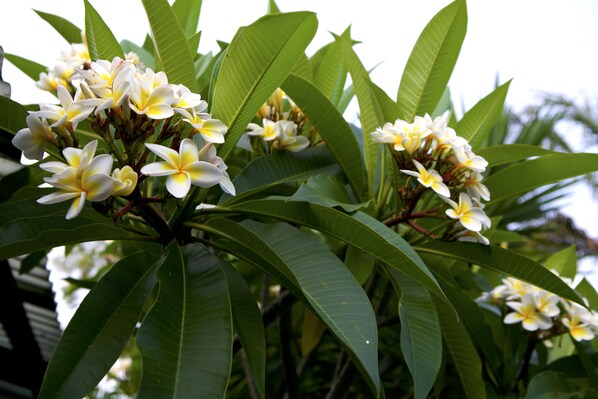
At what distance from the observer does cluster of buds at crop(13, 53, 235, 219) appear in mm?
787

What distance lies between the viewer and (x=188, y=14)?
4.73 feet

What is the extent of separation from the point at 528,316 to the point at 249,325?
637mm

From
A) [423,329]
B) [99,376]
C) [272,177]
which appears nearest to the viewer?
[99,376]

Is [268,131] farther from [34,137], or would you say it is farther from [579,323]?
[579,323]

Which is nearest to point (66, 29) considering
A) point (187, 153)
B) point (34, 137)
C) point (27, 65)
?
point (27, 65)

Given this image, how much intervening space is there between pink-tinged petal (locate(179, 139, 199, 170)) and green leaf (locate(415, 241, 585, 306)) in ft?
1.60

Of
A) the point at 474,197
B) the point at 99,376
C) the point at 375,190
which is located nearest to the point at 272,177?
the point at 375,190

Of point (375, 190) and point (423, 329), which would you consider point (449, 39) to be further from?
point (423, 329)

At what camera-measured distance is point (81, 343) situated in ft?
2.91

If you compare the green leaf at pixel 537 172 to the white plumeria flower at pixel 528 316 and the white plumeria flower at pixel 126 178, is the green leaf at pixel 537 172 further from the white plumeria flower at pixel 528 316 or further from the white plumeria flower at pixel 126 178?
the white plumeria flower at pixel 126 178

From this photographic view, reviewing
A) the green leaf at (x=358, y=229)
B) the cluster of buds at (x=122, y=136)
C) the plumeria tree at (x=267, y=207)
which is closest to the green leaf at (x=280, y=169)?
the plumeria tree at (x=267, y=207)

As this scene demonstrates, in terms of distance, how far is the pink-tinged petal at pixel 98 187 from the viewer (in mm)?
773

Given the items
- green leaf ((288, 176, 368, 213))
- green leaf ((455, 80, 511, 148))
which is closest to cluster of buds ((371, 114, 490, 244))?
green leaf ((288, 176, 368, 213))

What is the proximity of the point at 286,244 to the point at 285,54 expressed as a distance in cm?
27
